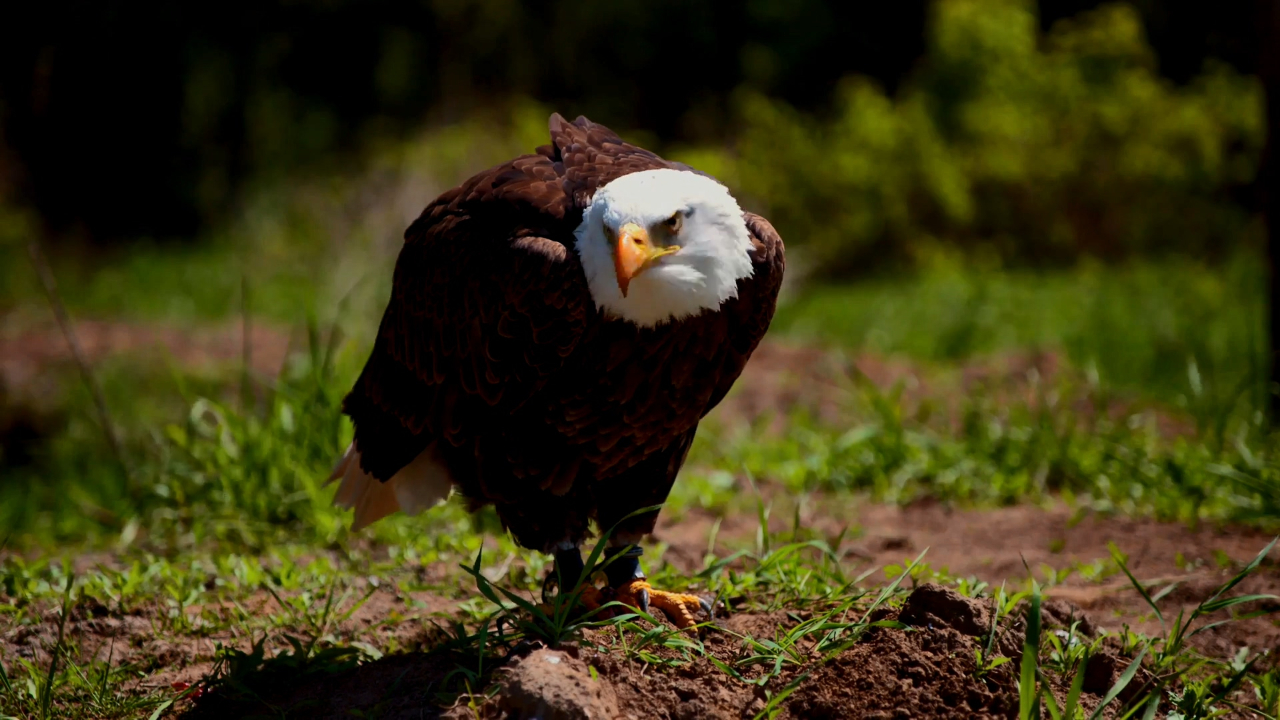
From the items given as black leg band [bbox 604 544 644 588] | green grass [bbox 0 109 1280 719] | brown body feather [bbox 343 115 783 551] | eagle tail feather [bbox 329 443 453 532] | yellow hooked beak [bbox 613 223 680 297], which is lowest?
green grass [bbox 0 109 1280 719]

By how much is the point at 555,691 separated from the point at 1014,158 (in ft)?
27.6

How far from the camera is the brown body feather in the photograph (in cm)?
240

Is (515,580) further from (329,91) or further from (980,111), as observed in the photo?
(329,91)

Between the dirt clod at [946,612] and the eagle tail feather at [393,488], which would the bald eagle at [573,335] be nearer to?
the eagle tail feather at [393,488]

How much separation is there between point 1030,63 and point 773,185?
8.48 ft

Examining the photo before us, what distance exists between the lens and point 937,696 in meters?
2.12

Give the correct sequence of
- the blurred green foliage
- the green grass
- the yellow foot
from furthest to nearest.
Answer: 1. the blurred green foliage
2. the yellow foot
3. the green grass

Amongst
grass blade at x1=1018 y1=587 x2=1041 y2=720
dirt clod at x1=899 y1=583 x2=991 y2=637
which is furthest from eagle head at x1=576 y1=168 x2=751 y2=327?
grass blade at x1=1018 y1=587 x2=1041 y2=720

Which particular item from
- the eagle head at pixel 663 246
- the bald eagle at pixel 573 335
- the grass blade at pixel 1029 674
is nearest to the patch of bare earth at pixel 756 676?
the grass blade at pixel 1029 674

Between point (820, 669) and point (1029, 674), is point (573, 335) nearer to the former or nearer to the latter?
point (820, 669)

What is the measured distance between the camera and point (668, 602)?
256 cm

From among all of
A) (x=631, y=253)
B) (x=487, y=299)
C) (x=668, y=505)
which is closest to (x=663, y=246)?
(x=631, y=253)

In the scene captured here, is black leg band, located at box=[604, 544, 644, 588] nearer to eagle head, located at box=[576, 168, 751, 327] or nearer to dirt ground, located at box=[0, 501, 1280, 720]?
dirt ground, located at box=[0, 501, 1280, 720]

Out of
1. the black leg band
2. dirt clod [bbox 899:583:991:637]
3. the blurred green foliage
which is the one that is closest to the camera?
dirt clod [bbox 899:583:991:637]
